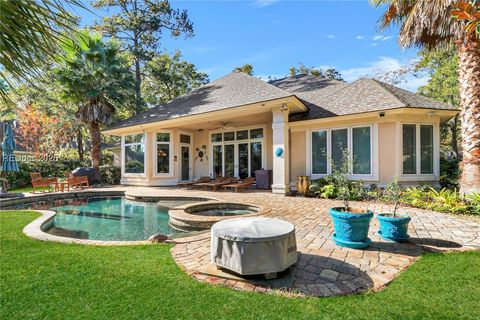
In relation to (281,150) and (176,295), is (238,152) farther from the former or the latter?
(176,295)

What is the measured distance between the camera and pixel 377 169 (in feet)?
36.8

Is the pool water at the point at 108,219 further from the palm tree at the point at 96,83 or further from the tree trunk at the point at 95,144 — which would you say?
the palm tree at the point at 96,83

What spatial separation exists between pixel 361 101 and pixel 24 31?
12401 mm

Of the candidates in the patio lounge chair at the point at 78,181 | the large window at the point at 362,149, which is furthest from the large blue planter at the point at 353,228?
the patio lounge chair at the point at 78,181

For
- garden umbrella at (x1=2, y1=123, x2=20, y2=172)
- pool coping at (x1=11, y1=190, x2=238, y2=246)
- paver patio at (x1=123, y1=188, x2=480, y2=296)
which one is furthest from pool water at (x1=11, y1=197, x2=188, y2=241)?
paver patio at (x1=123, y1=188, x2=480, y2=296)

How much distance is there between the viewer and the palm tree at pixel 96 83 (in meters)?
16.4

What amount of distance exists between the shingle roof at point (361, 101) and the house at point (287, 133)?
0.16 feet

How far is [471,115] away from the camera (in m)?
8.34

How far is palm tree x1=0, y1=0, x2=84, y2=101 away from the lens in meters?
1.45

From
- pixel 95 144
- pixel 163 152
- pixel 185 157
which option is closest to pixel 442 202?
pixel 185 157

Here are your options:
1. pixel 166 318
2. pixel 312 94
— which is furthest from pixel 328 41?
pixel 166 318

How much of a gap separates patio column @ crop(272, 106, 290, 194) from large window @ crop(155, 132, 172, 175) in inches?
300

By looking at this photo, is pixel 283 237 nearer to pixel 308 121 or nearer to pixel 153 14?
pixel 308 121

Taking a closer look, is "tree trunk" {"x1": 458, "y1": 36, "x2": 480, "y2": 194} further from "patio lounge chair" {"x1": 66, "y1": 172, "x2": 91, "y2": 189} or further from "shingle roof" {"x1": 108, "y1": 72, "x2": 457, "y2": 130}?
"patio lounge chair" {"x1": 66, "y1": 172, "x2": 91, "y2": 189}
